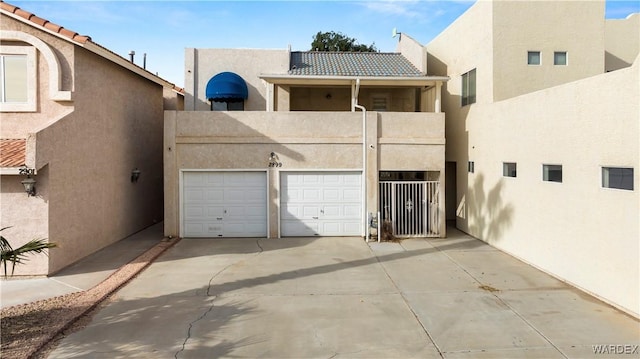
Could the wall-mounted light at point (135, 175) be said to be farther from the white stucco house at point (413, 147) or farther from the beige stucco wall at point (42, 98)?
the beige stucco wall at point (42, 98)

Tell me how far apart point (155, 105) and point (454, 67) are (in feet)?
41.4

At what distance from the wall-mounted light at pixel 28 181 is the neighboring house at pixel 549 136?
12234 mm

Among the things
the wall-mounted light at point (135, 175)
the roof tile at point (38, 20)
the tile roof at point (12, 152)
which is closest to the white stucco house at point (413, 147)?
the wall-mounted light at point (135, 175)

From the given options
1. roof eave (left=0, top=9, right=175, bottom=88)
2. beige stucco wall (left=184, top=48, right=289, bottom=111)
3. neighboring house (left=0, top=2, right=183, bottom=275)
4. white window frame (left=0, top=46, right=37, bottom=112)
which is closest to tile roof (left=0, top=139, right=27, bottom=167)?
neighboring house (left=0, top=2, right=183, bottom=275)

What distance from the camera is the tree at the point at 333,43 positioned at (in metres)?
38.4

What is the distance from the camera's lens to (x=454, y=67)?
15766 millimetres

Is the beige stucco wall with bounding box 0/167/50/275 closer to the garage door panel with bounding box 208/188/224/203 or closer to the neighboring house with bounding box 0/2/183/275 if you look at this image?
the neighboring house with bounding box 0/2/183/275

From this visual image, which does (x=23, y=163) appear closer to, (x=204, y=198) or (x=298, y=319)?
(x=204, y=198)

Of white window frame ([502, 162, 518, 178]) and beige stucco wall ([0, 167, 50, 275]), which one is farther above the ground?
white window frame ([502, 162, 518, 178])

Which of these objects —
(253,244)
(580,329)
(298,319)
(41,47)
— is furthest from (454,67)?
(41,47)

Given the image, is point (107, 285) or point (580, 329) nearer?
point (580, 329)

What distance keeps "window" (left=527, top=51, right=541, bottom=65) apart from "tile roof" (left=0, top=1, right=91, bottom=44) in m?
13.4

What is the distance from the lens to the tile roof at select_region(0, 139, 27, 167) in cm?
891

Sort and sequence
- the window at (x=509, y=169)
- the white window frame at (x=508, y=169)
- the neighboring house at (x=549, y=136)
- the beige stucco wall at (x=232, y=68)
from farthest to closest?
the beige stucco wall at (x=232, y=68) → the window at (x=509, y=169) → the white window frame at (x=508, y=169) → the neighboring house at (x=549, y=136)
